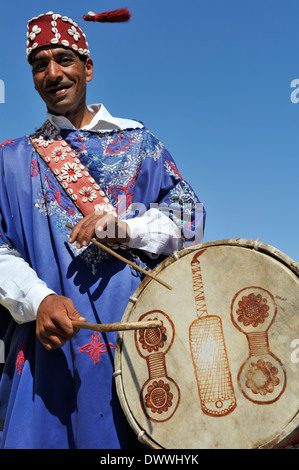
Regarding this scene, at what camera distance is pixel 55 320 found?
2.30 meters

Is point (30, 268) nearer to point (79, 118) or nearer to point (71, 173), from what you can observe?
point (71, 173)

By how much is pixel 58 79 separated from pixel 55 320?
4.05 ft

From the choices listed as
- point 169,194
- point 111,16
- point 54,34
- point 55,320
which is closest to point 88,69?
point 54,34

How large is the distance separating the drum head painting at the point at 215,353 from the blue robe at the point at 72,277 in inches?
7.6

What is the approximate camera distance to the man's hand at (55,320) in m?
2.27

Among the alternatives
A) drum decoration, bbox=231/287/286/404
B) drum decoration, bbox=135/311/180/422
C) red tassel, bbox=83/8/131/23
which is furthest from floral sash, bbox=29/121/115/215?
drum decoration, bbox=231/287/286/404

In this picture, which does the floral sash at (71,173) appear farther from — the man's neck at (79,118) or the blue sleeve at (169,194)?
the blue sleeve at (169,194)

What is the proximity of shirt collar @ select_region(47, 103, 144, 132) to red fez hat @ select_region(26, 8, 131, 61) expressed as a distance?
0.32 m

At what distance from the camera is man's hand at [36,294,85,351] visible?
7.45ft

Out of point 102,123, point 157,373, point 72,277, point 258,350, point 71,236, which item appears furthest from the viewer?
point 102,123

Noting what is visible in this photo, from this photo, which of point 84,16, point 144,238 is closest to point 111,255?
point 144,238

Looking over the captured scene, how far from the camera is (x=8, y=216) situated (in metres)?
2.73
